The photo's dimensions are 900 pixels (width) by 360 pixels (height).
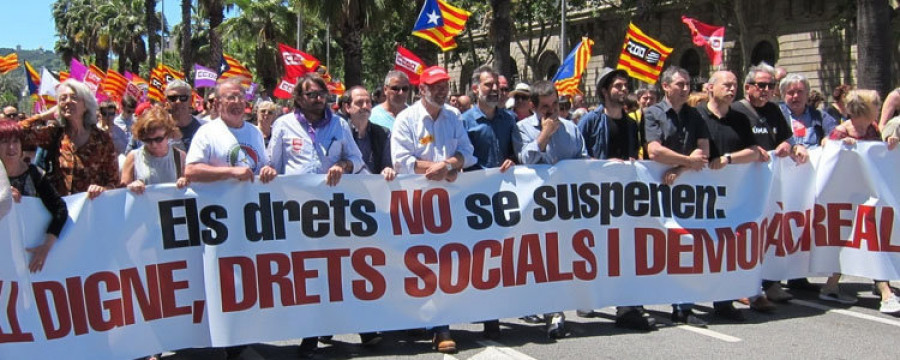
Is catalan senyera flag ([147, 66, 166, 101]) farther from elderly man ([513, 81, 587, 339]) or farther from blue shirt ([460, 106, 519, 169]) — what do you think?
elderly man ([513, 81, 587, 339])

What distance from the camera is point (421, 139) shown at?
5.95 metres

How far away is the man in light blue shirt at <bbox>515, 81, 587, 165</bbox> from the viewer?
6119 millimetres

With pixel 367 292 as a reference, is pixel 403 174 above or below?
above

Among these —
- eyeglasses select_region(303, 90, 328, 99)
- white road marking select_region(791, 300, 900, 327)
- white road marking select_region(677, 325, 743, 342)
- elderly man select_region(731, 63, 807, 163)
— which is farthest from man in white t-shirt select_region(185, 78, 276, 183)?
white road marking select_region(791, 300, 900, 327)

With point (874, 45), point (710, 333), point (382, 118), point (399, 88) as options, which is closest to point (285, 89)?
point (382, 118)

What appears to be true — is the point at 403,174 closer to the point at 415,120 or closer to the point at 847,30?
the point at 415,120

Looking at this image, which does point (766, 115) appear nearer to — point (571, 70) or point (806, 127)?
point (806, 127)

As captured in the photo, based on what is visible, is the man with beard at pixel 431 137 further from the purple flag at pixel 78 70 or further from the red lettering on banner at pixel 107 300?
the purple flag at pixel 78 70

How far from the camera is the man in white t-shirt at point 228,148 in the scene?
17.4 ft

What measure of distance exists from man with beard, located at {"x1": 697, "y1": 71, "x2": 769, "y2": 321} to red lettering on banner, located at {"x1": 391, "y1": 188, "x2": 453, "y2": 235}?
213 cm

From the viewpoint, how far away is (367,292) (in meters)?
5.68

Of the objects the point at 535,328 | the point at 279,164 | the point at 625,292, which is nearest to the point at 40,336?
the point at 279,164

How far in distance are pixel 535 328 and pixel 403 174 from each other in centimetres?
162

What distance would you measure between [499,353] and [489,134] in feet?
5.20
